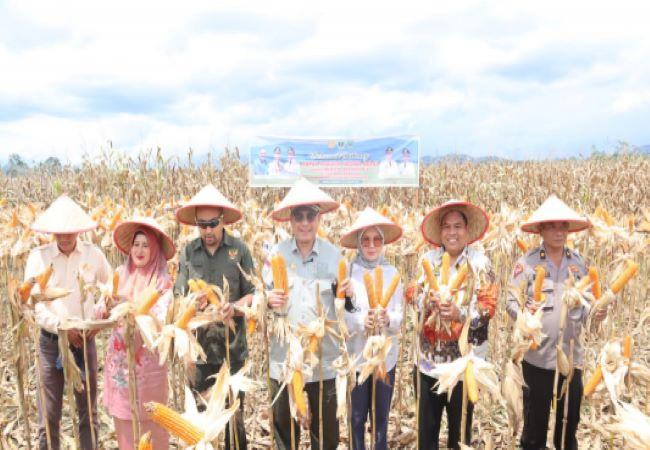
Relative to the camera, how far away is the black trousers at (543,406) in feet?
10.2

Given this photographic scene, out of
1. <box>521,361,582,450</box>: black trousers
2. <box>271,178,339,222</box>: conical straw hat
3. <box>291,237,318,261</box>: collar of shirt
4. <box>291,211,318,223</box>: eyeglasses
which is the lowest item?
<box>521,361,582,450</box>: black trousers

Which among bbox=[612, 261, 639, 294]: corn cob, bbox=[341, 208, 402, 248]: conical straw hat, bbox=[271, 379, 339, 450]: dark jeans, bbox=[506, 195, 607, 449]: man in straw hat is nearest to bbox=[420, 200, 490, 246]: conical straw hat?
bbox=[341, 208, 402, 248]: conical straw hat

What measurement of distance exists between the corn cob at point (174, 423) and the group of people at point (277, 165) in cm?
940

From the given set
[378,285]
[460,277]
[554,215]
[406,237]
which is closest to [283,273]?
[378,285]

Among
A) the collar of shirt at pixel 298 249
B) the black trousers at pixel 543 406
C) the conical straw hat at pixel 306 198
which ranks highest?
the conical straw hat at pixel 306 198

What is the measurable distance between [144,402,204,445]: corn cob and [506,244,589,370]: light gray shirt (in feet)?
7.08

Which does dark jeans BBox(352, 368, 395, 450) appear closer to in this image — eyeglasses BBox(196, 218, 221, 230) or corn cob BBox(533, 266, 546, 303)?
corn cob BBox(533, 266, 546, 303)

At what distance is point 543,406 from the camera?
10.6ft

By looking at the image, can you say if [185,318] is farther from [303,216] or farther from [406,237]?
[406,237]

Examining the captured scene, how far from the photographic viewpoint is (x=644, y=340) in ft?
18.7

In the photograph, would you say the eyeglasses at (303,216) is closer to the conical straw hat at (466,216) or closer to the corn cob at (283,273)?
the corn cob at (283,273)

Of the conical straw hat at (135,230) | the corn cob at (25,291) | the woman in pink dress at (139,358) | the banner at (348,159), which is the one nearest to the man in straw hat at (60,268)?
the conical straw hat at (135,230)

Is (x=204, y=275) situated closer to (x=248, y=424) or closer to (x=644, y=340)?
(x=248, y=424)

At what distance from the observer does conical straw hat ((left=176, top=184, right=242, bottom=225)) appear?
10.9 feet
